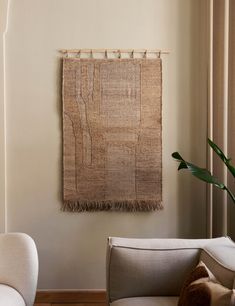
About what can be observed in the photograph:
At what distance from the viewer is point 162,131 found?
101 inches

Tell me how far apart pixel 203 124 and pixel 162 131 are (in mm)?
307

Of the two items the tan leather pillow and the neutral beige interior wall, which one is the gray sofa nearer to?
the tan leather pillow

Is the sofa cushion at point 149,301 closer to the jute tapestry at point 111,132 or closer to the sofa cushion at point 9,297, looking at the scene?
the sofa cushion at point 9,297

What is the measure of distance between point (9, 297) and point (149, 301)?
0.69 metres

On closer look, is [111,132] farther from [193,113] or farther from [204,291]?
[204,291]

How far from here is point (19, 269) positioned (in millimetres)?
1890

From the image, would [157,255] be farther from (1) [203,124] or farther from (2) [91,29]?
(2) [91,29]

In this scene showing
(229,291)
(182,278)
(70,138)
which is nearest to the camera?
(229,291)

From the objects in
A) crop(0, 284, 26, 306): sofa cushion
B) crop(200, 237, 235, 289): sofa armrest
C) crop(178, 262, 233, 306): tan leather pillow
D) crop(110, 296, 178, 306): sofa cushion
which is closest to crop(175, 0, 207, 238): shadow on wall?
crop(200, 237, 235, 289): sofa armrest

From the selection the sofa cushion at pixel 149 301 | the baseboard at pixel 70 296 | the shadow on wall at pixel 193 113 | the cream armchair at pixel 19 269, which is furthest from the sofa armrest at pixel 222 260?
the baseboard at pixel 70 296

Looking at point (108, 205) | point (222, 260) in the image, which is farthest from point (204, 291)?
point (108, 205)

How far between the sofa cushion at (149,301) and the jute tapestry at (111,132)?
876mm

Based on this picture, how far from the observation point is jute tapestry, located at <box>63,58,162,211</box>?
2.51 m

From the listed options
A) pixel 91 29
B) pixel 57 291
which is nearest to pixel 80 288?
pixel 57 291
